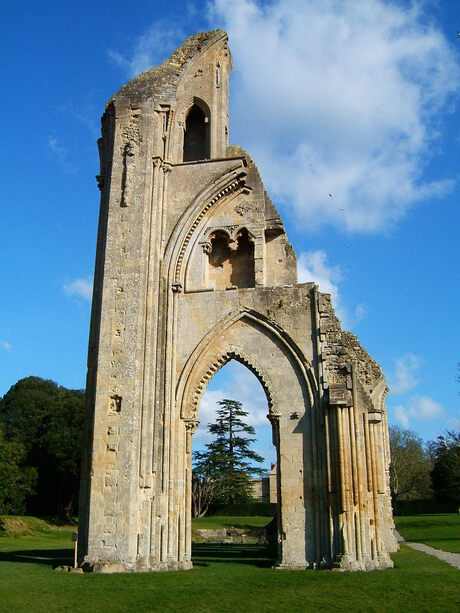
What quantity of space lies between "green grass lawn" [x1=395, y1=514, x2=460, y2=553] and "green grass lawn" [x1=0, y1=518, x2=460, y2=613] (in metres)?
8.15

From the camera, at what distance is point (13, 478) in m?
32.1

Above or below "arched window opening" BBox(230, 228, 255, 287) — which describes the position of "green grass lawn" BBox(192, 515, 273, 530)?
below

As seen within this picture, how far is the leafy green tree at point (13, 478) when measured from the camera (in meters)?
31.5

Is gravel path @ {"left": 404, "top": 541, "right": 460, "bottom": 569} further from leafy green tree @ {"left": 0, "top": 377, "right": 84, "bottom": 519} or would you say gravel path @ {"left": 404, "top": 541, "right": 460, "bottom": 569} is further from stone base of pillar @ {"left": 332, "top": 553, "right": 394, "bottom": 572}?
leafy green tree @ {"left": 0, "top": 377, "right": 84, "bottom": 519}

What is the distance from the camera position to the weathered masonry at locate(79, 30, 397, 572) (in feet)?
45.0

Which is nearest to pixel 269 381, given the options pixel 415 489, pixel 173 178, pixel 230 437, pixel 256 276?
pixel 256 276

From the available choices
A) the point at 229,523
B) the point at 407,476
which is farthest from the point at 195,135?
the point at 407,476

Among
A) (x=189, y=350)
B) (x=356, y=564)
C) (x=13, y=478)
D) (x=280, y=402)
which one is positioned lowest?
(x=356, y=564)

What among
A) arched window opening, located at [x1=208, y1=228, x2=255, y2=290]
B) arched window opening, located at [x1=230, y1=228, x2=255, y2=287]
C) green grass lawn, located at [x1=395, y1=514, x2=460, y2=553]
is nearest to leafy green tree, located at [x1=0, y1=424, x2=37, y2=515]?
green grass lawn, located at [x1=395, y1=514, x2=460, y2=553]

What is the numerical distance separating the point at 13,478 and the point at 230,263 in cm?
2095

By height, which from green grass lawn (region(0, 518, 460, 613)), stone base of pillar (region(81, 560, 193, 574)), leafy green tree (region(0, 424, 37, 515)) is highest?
leafy green tree (region(0, 424, 37, 515))

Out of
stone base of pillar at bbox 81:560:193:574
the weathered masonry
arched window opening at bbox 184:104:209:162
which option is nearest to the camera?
stone base of pillar at bbox 81:560:193:574

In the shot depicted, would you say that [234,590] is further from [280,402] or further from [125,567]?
[280,402]

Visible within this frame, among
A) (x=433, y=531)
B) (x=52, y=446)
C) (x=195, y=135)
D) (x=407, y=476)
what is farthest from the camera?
(x=407, y=476)
